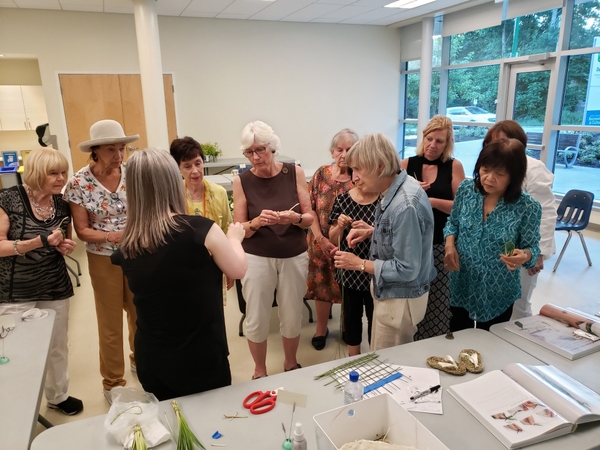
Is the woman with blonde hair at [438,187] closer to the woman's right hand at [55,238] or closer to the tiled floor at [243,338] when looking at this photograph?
the tiled floor at [243,338]

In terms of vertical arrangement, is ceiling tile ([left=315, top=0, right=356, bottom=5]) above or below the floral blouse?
above

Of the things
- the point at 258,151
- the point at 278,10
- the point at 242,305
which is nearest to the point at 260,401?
the point at 258,151

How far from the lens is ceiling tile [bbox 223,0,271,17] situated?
226 inches

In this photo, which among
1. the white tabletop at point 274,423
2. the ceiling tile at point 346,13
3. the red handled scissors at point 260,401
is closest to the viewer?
the white tabletop at point 274,423

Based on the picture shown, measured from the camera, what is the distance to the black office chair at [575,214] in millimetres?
4254

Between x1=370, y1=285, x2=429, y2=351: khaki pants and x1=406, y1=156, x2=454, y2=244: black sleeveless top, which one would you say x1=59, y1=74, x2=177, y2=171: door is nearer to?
x1=406, y1=156, x2=454, y2=244: black sleeveless top

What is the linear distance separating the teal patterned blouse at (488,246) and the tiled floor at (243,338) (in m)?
1.14

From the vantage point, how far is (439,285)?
242 centimetres

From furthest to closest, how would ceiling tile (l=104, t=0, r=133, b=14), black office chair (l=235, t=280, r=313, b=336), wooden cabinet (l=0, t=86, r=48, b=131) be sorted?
wooden cabinet (l=0, t=86, r=48, b=131)
ceiling tile (l=104, t=0, r=133, b=14)
black office chair (l=235, t=280, r=313, b=336)

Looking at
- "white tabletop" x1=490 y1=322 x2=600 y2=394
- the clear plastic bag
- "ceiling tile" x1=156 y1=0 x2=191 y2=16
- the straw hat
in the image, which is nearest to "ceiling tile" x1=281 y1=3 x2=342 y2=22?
"ceiling tile" x1=156 y1=0 x2=191 y2=16

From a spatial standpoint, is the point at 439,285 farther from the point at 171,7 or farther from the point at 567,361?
the point at 171,7

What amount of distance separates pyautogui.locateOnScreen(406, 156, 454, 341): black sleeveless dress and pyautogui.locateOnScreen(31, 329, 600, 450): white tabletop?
85 centimetres

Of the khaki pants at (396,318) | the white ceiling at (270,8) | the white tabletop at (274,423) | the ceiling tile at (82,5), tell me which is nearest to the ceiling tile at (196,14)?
the white ceiling at (270,8)

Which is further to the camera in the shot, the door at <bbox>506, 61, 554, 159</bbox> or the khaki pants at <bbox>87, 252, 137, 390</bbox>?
the door at <bbox>506, 61, 554, 159</bbox>
